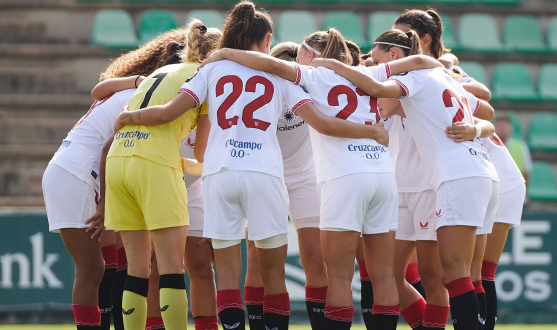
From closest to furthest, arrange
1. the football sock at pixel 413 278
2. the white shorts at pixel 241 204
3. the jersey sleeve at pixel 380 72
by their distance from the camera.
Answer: the white shorts at pixel 241 204
the jersey sleeve at pixel 380 72
the football sock at pixel 413 278

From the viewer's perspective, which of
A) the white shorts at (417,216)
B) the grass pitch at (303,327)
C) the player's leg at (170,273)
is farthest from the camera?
the grass pitch at (303,327)

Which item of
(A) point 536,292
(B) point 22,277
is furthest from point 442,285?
(B) point 22,277

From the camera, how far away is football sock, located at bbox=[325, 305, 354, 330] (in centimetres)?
394

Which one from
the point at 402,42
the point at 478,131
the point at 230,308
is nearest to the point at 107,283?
the point at 230,308

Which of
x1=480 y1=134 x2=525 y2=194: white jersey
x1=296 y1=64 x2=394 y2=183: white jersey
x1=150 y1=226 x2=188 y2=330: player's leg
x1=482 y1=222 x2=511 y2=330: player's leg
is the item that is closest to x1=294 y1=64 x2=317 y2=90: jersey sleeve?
x1=296 y1=64 x2=394 y2=183: white jersey

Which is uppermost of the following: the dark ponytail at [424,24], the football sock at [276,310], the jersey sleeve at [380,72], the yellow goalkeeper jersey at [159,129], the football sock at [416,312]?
the dark ponytail at [424,24]

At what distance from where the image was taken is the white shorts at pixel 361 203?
3902 mm

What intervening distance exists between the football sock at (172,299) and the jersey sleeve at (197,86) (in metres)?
1.04

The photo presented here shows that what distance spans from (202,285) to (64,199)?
107cm

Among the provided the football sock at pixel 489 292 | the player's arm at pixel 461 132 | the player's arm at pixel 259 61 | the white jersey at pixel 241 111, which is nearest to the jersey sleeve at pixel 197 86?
the white jersey at pixel 241 111

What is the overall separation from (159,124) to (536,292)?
17.6ft

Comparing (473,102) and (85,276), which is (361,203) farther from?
(85,276)

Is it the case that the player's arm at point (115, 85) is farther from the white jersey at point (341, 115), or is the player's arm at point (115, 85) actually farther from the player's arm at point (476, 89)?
the player's arm at point (476, 89)

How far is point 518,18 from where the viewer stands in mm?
11742
